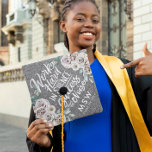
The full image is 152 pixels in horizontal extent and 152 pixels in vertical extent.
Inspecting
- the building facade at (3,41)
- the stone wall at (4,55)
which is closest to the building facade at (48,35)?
the stone wall at (4,55)

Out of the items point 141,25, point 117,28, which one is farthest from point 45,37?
point 141,25

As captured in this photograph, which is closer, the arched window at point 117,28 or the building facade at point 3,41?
the arched window at point 117,28

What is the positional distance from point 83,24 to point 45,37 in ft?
53.1

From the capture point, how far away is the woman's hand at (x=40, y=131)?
5.06ft

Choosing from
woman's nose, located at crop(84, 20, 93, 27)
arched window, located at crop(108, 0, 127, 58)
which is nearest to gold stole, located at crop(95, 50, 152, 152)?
woman's nose, located at crop(84, 20, 93, 27)

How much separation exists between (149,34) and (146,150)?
786 centimetres

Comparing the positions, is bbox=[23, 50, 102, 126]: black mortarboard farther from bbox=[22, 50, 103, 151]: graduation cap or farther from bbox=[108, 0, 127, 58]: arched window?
bbox=[108, 0, 127, 58]: arched window

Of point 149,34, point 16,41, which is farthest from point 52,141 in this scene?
point 16,41

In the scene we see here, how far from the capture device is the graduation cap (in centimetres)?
157

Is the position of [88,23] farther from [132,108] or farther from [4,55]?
[4,55]

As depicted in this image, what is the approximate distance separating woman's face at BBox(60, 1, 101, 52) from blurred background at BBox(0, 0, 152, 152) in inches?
232

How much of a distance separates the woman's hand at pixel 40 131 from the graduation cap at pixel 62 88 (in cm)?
4

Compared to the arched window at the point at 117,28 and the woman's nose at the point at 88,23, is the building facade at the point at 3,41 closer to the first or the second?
the arched window at the point at 117,28

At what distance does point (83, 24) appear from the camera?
5.71 ft
